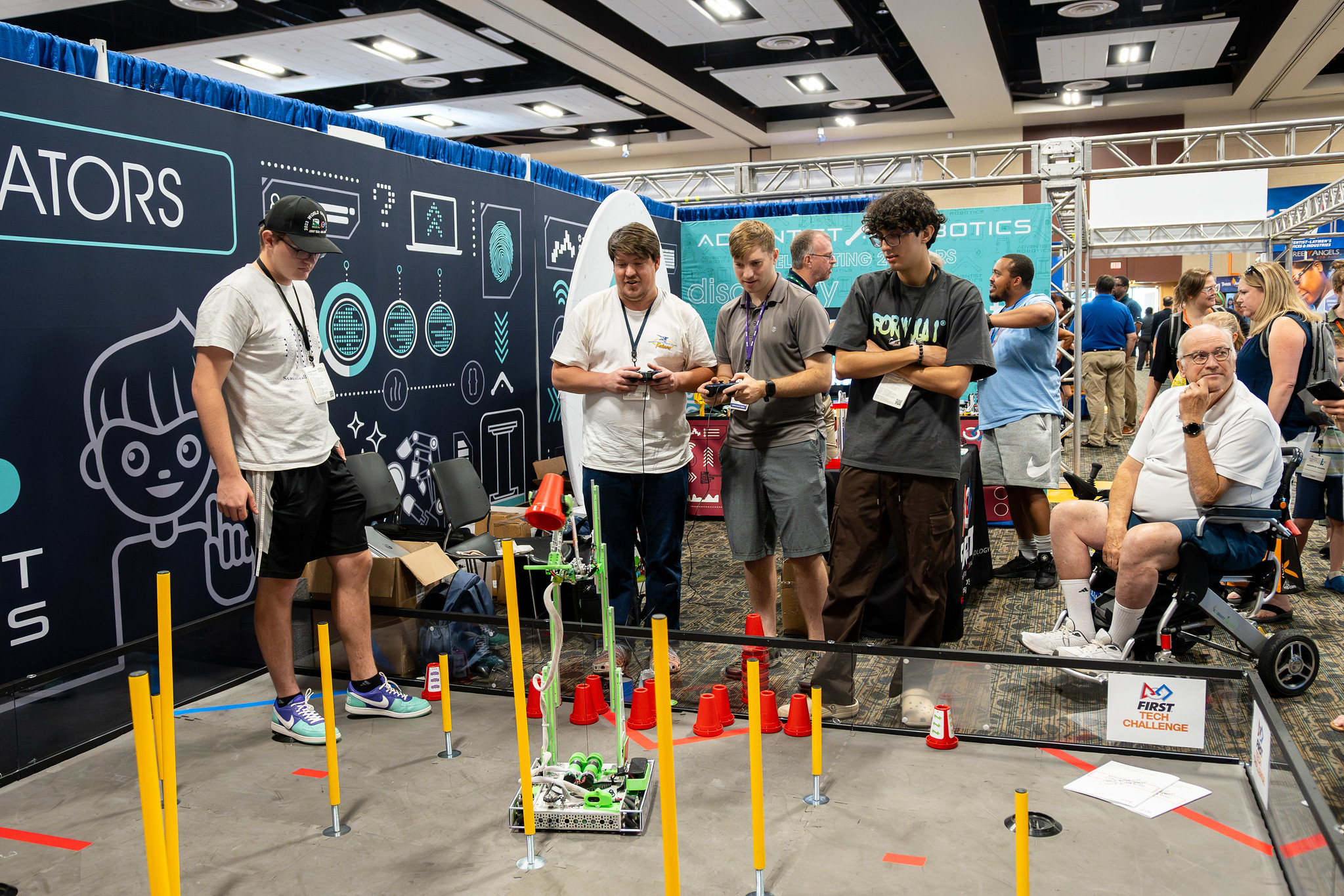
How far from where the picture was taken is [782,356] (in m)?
3.01

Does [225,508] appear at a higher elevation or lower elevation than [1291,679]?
higher

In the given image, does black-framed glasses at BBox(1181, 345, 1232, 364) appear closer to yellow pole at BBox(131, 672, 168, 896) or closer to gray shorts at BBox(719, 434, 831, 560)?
gray shorts at BBox(719, 434, 831, 560)

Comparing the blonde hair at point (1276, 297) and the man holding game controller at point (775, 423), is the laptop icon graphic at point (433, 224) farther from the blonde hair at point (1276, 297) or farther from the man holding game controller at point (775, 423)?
the blonde hair at point (1276, 297)

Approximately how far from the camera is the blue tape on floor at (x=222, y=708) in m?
2.86

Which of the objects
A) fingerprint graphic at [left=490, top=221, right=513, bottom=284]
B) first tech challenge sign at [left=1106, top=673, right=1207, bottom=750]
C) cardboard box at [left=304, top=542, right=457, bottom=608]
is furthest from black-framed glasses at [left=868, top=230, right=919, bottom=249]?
fingerprint graphic at [left=490, top=221, right=513, bottom=284]

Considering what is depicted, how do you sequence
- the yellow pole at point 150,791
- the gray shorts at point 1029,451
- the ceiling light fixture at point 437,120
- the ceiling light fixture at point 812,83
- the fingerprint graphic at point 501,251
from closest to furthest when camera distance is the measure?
the yellow pole at point 150,791 → the gray shorts at point 1029,451 → the fingerprint graphic at point 501,251 → the ceiling light fixture at point 812,83 → the ceiling light fixture at point 437,120

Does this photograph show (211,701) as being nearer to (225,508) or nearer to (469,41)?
(225,508)

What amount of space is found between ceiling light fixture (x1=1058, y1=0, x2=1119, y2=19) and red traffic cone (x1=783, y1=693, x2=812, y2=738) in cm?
805

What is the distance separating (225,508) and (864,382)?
5.89ft

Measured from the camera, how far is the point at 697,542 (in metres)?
5.52

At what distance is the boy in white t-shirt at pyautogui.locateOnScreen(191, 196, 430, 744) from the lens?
2461 mm

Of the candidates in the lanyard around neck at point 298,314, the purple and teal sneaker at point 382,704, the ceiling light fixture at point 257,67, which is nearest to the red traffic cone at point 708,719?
the purple and teal sneaker at point 382,704

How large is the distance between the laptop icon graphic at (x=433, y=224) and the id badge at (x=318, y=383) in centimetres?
162

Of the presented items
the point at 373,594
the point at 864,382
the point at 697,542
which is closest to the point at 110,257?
the point at 373,594
